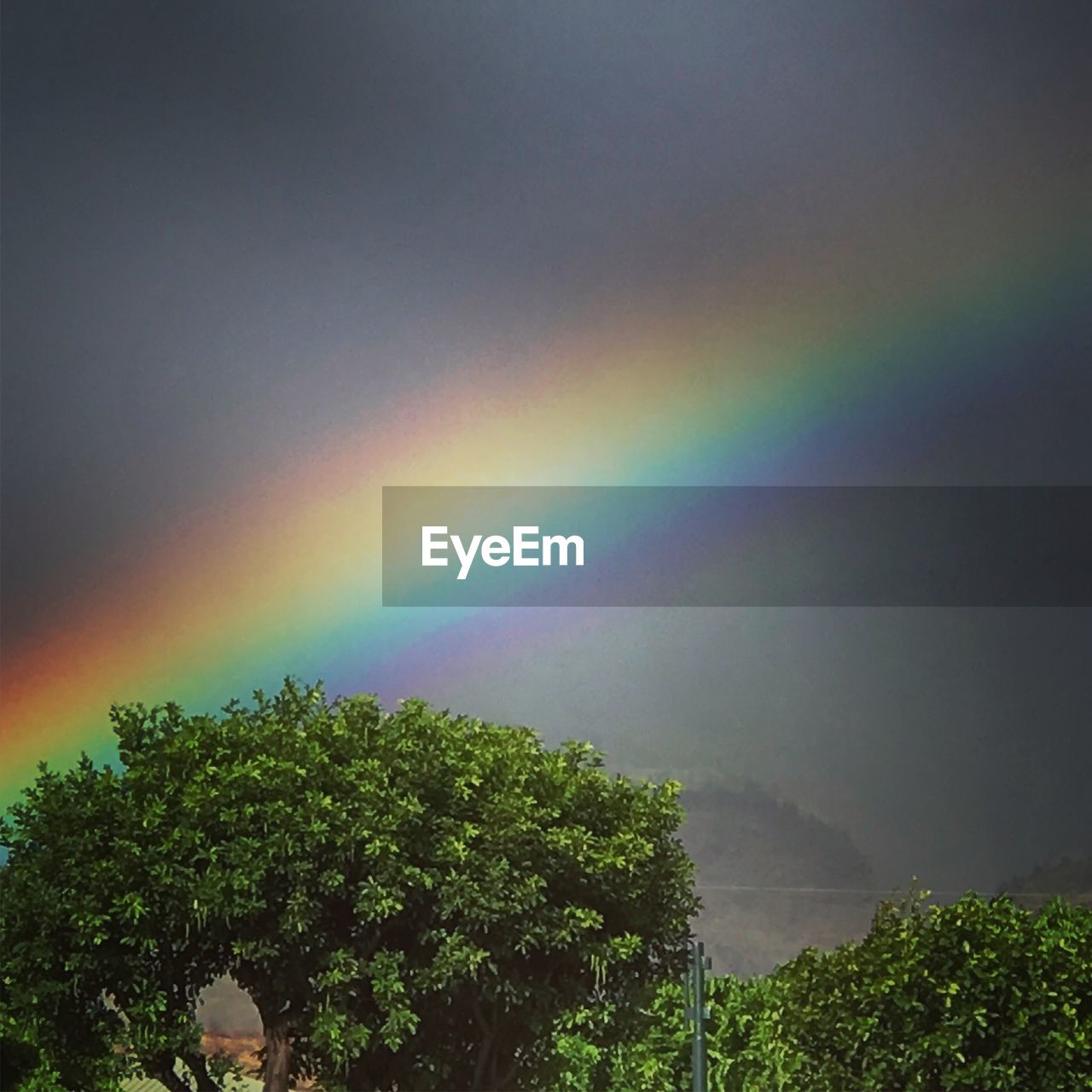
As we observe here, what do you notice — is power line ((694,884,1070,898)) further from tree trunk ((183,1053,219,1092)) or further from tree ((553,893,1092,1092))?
tree trunk ((183,1053,219,1092))

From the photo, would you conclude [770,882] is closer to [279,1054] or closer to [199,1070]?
[279,1054]

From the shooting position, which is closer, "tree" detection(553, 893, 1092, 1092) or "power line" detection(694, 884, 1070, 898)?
"tree" detection(553, 893, 1092, 1092)

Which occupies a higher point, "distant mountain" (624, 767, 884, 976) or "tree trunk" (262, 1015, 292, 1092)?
"distant mountain" (624, 767, 884, 976)

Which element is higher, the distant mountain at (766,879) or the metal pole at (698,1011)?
the distant mountain at (766,879)

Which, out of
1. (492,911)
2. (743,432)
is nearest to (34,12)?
(743,432)

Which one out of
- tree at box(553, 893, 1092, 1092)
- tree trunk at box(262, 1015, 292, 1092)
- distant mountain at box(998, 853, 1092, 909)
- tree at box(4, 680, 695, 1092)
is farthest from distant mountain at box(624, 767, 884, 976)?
tree trunk at box(262, 1015, 292, 1092)

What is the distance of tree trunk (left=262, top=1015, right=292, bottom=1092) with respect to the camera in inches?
811

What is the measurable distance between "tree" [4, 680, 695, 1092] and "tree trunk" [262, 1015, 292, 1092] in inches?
1.0

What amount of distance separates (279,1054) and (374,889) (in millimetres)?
2242

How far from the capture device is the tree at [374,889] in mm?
20125

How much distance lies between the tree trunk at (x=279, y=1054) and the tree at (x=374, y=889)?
0.03 meters

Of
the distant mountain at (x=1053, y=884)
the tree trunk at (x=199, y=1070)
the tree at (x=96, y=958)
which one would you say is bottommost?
the tree trunk at (x=199, y=1070)

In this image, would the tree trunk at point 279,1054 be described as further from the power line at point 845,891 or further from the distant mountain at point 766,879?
the distant mountain at point 766,879

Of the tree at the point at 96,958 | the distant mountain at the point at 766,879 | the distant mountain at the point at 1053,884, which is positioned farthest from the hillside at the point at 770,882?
the tree at the point at 96,958
